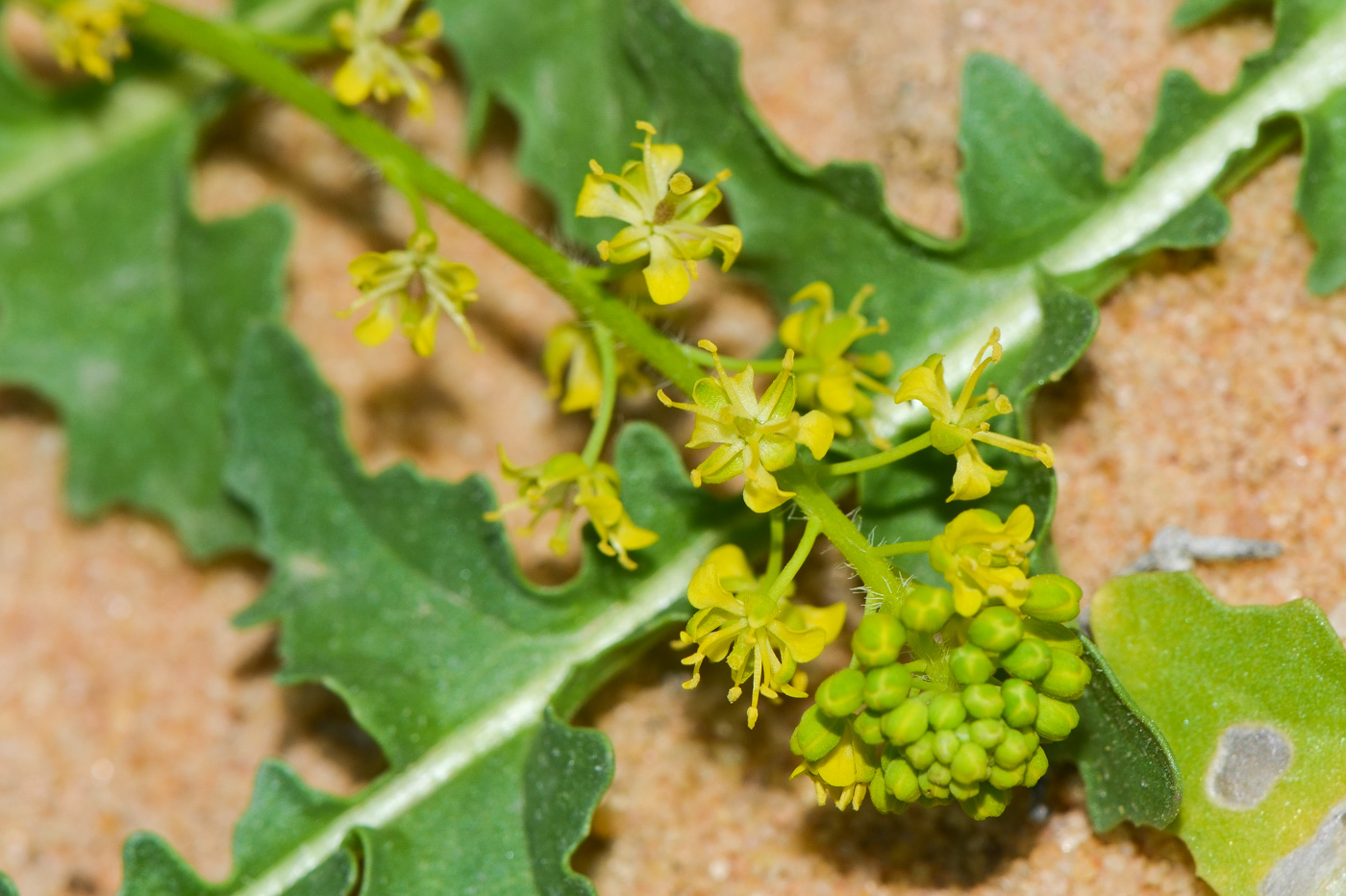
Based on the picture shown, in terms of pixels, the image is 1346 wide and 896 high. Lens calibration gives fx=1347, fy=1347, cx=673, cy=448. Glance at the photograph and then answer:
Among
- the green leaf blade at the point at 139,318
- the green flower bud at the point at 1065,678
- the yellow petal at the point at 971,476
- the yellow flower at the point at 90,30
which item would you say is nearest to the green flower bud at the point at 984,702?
the green flower bud at the point at 1065,678

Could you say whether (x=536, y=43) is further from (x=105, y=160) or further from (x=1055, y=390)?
(x=1055, y=390)

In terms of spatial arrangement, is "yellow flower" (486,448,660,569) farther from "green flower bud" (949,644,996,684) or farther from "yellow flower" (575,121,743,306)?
"green flower bud" (949,644,996,684)

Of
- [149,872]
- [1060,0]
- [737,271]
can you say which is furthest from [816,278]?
[149,872]

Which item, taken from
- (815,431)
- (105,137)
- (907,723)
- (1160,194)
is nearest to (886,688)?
(907,723)

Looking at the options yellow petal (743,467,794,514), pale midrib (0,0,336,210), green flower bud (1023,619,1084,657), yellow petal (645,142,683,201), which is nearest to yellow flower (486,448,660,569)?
yellow petal (743,467,794,514)

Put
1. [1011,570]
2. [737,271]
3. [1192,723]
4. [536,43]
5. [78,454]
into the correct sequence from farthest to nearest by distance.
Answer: [78,454], [536,43], [737,271], [1192,723], [1011,570]

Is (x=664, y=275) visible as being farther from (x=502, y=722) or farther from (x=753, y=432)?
(x=502, y=722)
